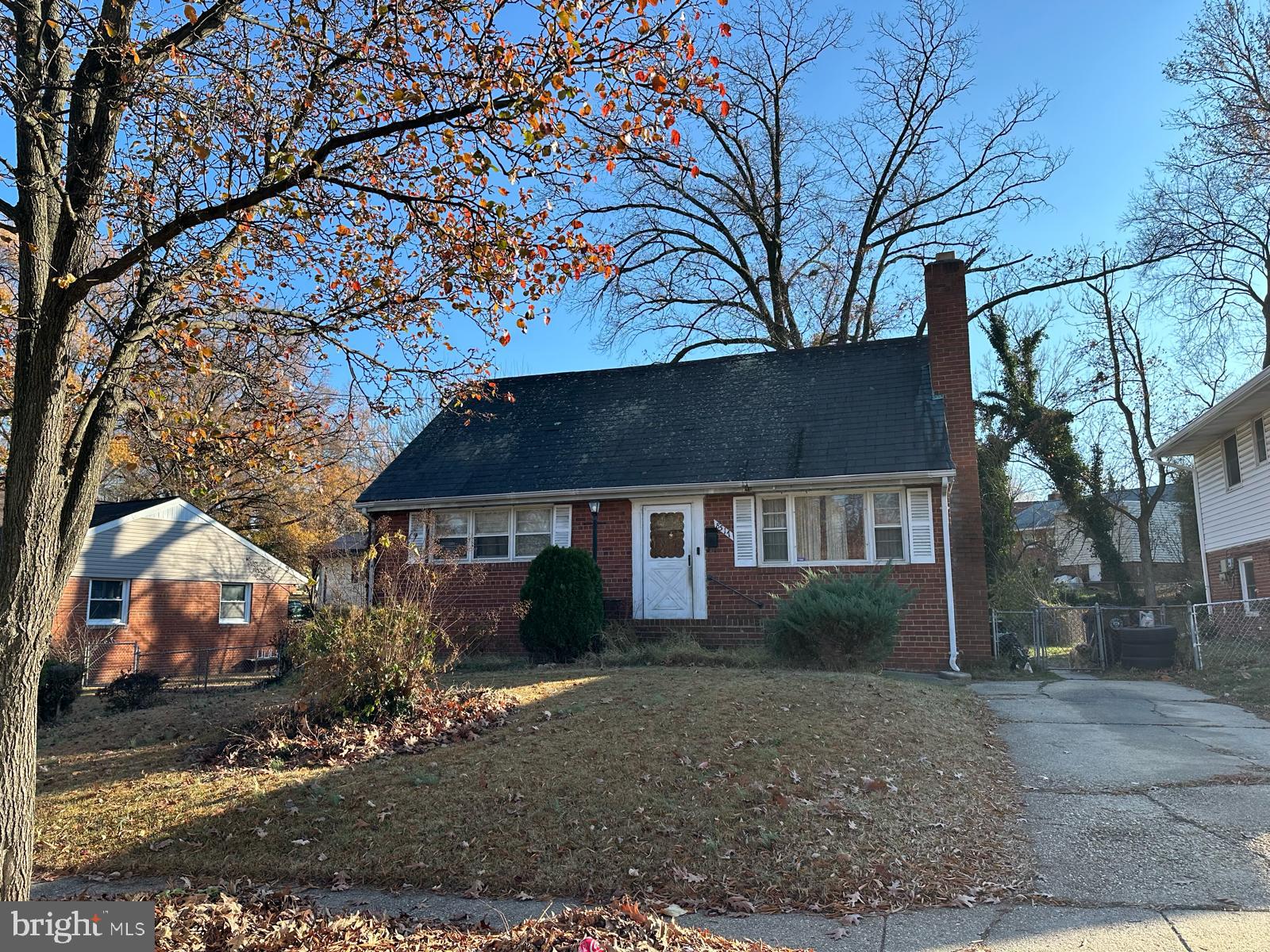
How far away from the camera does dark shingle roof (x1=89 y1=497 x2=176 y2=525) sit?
24125 mm

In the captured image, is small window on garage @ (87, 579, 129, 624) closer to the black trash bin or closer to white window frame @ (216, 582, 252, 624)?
white window frame @ (216, 582, 252, 624)

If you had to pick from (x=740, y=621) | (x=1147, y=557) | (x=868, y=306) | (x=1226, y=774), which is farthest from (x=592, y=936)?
(x=1147, y=557)

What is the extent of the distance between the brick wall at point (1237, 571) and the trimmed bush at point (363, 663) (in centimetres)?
1605

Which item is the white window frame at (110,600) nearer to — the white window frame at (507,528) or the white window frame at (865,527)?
the white window frame at (507,528)

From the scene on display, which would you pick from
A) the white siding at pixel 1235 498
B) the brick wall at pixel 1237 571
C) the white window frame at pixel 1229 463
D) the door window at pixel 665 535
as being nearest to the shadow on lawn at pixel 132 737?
the door window at pixel 665 535

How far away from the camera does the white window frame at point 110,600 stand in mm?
22984

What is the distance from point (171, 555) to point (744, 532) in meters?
18.5

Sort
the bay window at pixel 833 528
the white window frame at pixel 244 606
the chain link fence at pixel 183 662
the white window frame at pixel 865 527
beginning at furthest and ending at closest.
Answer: the white window frame at pixel 244 606 → the chain link fence at pixel 183 662 → the bay window at pixel 833 528 → the white window frame at pixel 865 527

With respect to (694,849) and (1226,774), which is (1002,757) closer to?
(1226,774)

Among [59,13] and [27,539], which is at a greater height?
[59,13]

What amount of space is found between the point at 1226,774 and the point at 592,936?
246 inches

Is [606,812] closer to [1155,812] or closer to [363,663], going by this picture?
[363,663]

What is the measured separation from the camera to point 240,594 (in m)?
27.7

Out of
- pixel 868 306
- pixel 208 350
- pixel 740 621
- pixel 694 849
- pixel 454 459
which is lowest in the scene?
pixel 694 849
